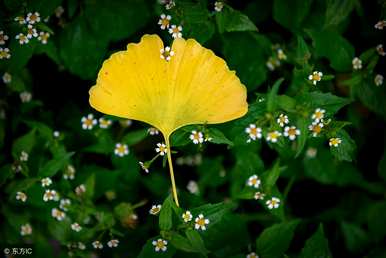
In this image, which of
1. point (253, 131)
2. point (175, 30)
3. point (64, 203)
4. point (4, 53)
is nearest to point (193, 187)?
point (64, 203)

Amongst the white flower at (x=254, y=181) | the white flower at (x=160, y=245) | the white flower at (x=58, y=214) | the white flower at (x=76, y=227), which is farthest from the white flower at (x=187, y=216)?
the white flower at (x=58, y=214)

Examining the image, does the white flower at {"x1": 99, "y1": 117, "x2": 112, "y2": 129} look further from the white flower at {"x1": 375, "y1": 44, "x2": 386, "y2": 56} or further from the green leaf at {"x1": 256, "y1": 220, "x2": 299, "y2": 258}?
the white flower at {"x1": 375, "y1": 44, "x2": 386, "y2": 56}

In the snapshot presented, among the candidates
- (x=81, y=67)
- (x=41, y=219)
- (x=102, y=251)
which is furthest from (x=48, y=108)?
(x=102, y=251)

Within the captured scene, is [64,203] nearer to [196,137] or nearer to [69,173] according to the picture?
[69,173]

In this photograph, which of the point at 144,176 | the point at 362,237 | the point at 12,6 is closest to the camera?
the point at 12,6

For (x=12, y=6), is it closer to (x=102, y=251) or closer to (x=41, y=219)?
(x=41, y=219)
